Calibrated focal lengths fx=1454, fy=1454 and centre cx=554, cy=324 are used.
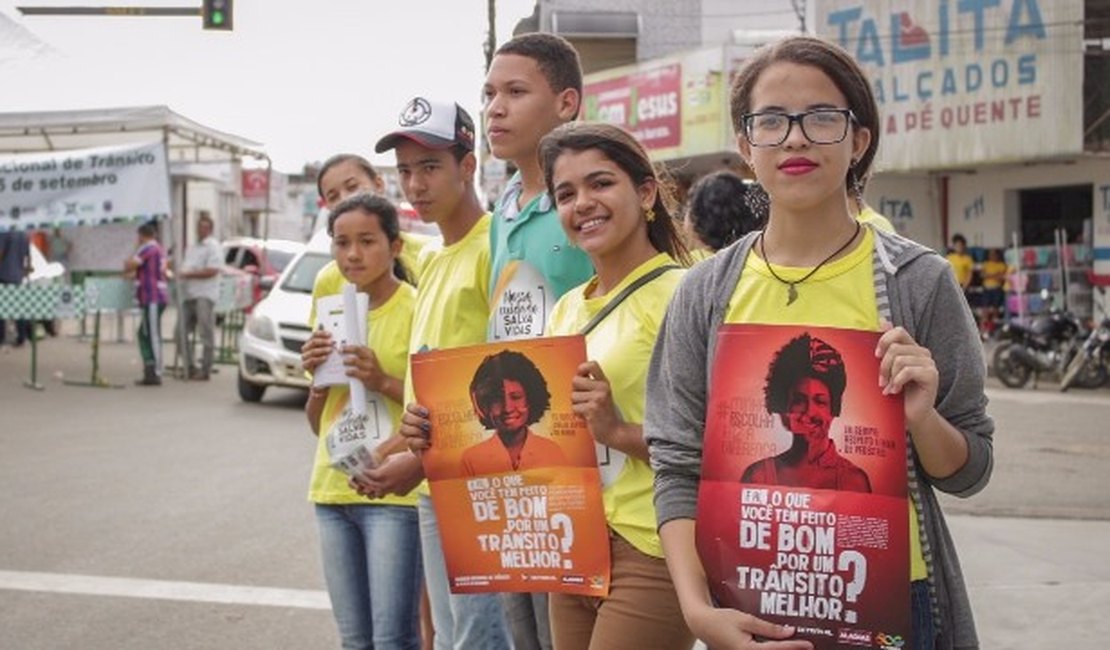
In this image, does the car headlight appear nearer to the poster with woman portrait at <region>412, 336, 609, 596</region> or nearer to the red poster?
→ the poster with woman portrait at <region>412, 336, 609, 596</region>

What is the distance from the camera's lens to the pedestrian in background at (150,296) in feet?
59.8

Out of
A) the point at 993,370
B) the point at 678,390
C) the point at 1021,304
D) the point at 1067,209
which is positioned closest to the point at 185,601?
the point at 678,390

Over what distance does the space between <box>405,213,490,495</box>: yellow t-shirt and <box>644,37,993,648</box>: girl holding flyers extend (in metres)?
1.56

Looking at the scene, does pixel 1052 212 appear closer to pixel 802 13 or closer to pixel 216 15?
pixel 802 13

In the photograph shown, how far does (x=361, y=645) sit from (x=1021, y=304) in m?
21.0

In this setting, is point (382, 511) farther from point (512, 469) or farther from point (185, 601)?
point (185, 601)

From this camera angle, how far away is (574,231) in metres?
3.39

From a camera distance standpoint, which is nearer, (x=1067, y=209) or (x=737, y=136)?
(x=737, y=136)

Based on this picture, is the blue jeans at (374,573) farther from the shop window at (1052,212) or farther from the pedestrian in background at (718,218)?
the shop window at (1052,212)

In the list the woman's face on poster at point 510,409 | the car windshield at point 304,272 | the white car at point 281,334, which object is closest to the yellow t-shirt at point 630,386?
the woman's face on poster at point 510,409

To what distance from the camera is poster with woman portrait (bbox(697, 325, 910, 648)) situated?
88.6 inches

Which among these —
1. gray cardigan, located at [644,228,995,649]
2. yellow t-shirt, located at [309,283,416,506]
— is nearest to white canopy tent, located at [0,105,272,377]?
yellow t-shirt, located at [309,283,416,506]

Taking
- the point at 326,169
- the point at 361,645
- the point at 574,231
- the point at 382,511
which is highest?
the point at 326,169

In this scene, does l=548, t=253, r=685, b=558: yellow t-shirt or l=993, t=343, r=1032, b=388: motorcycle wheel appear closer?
l=548, t=253, r=685, b=558: yellow t-shirt
